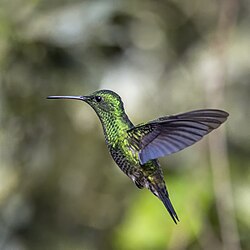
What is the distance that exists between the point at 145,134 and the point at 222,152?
170 cm

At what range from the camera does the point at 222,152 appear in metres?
2.90

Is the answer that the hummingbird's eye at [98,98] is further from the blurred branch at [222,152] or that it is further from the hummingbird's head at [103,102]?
the blurred branch at [222,152]

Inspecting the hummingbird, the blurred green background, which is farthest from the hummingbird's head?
the blurred green background

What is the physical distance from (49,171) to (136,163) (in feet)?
7.36

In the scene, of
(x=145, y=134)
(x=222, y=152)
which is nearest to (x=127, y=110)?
(x=222, y=152)

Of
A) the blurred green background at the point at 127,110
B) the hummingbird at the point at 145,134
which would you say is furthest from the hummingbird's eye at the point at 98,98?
the blurred green background at the point at 127,110

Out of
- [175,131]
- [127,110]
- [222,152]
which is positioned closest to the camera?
[175,131]

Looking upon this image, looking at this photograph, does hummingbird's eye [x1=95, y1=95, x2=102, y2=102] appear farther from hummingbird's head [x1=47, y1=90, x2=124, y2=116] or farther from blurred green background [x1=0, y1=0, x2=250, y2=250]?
blurred green background [x1=0, y1=0, x2=250, y2=250]

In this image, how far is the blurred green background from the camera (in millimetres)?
2842

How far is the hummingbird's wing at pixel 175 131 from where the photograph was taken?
112 centimetres

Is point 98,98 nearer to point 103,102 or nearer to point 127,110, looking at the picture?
point 103,102

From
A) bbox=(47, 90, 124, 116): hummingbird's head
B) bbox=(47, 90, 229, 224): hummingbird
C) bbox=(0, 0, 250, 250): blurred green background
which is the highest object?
bbox=(47, 90, 124, 116): hummingbird's head

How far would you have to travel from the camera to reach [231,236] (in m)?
2.75

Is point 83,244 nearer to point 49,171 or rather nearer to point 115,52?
point 49,171
